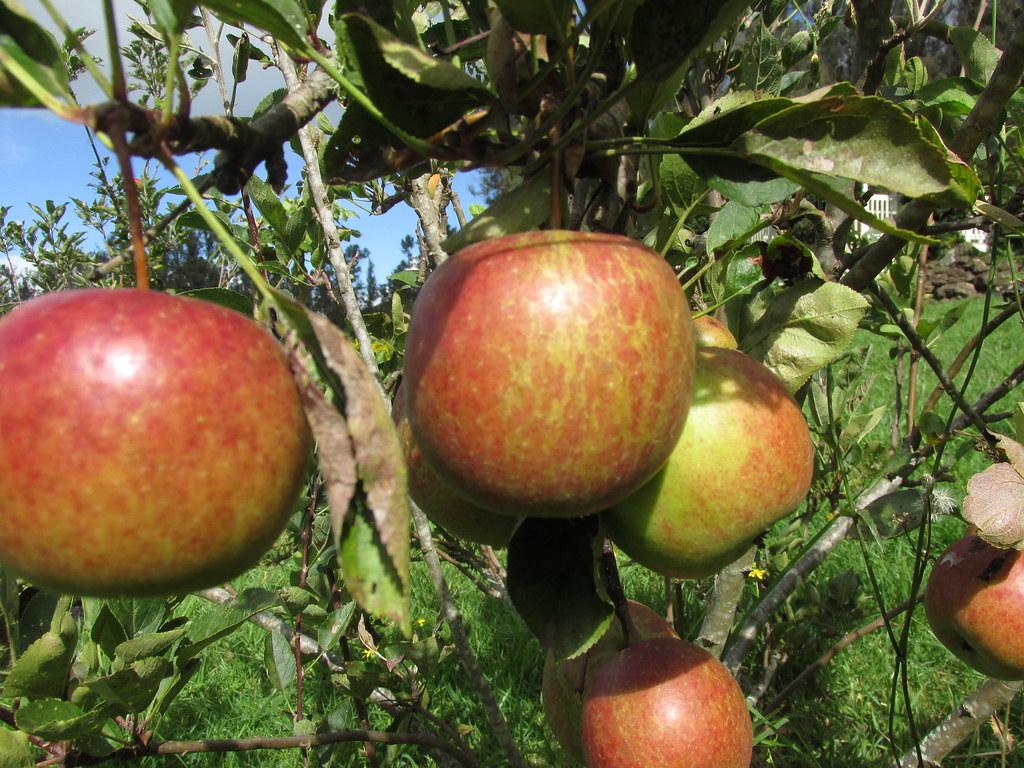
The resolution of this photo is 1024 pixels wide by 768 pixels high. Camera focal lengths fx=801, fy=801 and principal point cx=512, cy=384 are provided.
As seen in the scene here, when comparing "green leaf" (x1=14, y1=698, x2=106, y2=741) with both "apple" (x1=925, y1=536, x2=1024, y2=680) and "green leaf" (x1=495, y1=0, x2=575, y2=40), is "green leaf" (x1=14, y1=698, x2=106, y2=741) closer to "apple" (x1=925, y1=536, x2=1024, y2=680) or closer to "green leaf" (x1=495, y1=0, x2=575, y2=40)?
"green leaf" (x1=495, y1=0, x2=575, y2=40)

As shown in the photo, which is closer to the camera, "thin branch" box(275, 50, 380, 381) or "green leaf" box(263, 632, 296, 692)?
"thin branch" box(275, 50, 380, 381)

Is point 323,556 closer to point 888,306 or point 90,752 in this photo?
point 90,752

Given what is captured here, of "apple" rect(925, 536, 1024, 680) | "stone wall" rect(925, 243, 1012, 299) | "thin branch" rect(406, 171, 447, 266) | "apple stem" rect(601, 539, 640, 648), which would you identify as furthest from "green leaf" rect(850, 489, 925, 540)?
"stone wall" rect(925, 243, 1012, 299)

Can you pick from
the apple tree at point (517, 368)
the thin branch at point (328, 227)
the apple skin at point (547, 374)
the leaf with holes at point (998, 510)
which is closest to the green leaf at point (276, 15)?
the apple tree at point (517, 368)

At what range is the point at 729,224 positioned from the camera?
1.08m

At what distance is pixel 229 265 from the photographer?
233 cm

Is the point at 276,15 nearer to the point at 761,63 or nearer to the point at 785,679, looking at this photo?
the point at 761,63

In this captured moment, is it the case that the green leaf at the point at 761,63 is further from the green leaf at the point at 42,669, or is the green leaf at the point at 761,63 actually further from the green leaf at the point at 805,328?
the green leaf at the point at 42,669

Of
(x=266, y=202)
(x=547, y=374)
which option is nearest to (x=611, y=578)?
(x=547, y=374)

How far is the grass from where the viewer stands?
7.38 ft

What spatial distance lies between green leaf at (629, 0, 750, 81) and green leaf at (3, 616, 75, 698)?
1021 mm

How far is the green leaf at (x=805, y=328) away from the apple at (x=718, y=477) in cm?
14

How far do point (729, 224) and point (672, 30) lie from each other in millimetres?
413

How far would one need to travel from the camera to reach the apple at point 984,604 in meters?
1.34
